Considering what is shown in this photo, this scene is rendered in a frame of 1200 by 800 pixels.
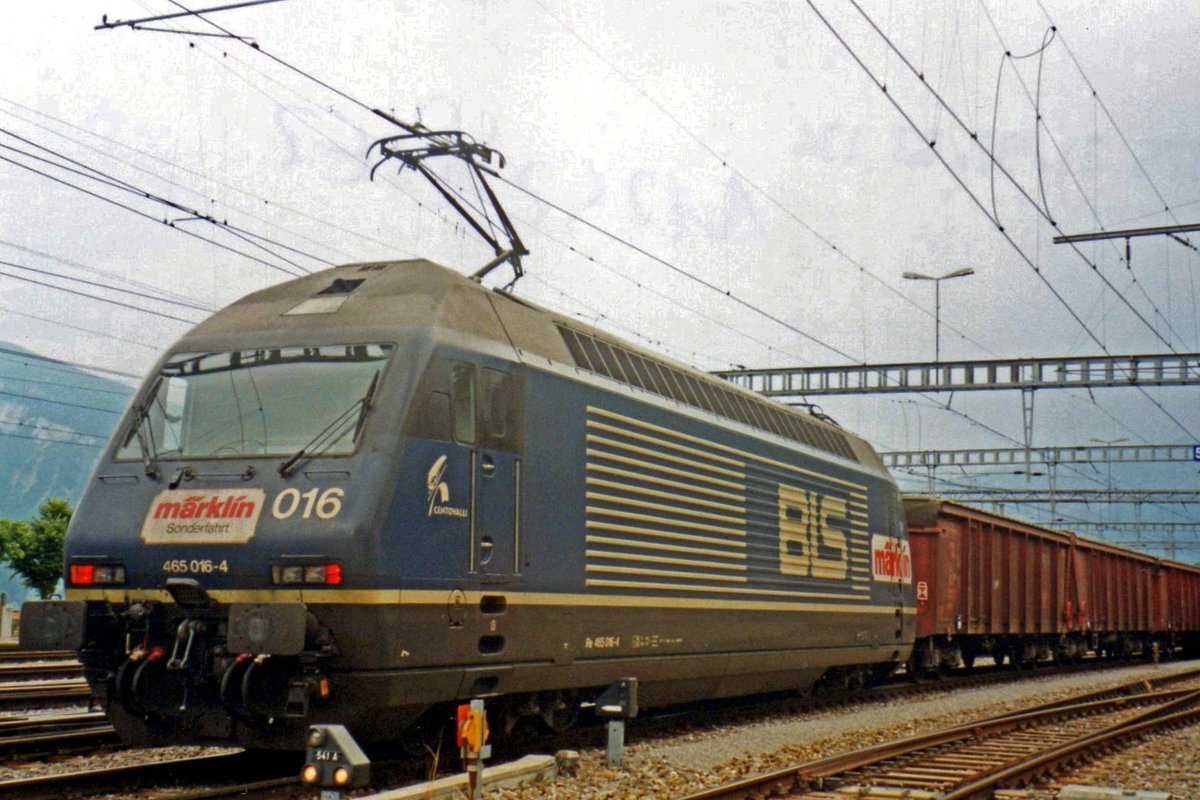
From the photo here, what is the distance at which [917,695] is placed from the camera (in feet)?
Answer: 65.6

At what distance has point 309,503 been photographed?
8.93 metres

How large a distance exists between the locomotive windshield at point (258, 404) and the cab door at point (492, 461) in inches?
30.2

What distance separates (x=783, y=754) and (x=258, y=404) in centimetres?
579

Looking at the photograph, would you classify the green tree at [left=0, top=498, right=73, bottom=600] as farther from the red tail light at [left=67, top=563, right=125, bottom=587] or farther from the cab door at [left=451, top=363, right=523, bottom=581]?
the cab door at [left=451, top=363, right=523, bottom=581]

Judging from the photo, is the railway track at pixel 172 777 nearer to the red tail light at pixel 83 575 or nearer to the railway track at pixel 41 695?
the red tail light at pixel 83 575

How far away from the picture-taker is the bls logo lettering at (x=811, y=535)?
1568 centimetres

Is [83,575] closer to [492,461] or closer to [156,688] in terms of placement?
[156,688]

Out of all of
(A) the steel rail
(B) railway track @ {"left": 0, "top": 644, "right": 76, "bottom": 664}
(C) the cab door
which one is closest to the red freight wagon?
(A) the steel rail

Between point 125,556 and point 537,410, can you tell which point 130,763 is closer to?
point 125,556

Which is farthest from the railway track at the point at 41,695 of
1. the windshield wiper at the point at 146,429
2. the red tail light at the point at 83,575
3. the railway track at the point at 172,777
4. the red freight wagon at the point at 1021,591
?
the red freight wagon at the point at 1021,591

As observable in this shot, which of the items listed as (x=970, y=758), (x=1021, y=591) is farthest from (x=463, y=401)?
(x=1021, y=591)

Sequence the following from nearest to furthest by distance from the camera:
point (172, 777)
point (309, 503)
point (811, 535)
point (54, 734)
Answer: point (309, 503) < point (172, 777) < point (54, 734) < point (811, 535)

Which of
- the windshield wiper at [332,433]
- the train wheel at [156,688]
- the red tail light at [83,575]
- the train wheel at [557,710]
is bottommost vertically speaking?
the train wheel at [557,710]

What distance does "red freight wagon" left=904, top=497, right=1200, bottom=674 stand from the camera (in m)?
22.7
